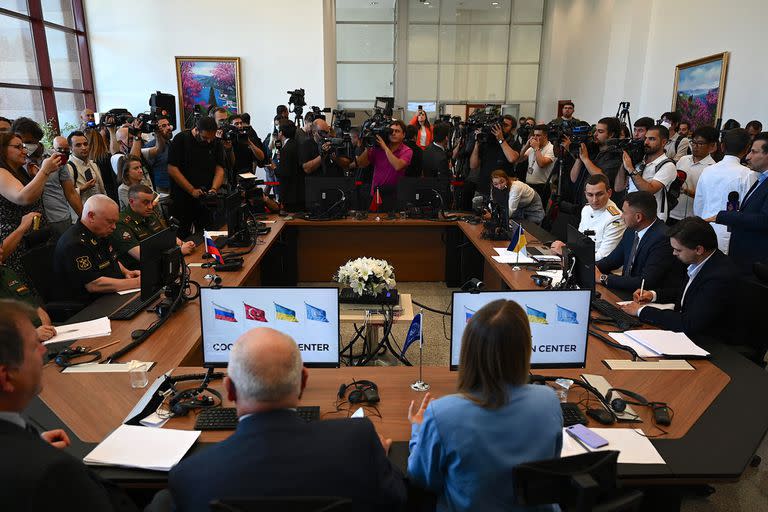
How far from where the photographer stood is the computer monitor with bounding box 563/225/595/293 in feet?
8.91

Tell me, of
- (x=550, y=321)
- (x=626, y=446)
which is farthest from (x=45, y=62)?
(x=626, y=446)

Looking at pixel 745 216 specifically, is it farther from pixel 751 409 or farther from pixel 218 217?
pixel 218 217

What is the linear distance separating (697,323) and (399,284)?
11.2 feet

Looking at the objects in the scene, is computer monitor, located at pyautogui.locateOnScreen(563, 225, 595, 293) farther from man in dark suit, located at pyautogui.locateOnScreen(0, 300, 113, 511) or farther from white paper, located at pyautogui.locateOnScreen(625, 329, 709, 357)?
man in dark suit, located at pyautogui.locateOnScreen(0, 300, 113, 511)

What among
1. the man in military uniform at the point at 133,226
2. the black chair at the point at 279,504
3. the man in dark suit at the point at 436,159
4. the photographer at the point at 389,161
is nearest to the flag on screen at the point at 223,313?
the black chair at the point at 279,504

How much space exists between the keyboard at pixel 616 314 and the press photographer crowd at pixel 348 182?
67cm

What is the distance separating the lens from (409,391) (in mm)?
2146

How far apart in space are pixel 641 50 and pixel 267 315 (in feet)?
29.7

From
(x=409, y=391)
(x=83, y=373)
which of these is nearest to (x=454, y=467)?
(x=409, y=391)

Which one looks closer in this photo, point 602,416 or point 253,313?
point 602,416

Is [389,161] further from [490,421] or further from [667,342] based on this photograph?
[490,421]

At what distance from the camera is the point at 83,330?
103 inches

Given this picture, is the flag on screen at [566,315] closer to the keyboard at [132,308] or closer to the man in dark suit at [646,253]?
the man in dark suit at [646,253]

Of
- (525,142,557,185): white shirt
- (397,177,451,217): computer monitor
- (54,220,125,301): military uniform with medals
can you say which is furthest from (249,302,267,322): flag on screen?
(525,142,557,185): white shirt
